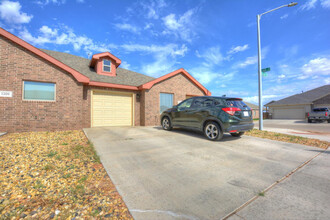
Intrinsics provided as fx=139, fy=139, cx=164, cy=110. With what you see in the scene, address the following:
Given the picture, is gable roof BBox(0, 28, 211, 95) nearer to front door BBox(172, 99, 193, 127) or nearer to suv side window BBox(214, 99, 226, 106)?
front door BBox(172, 99, 193, 127)

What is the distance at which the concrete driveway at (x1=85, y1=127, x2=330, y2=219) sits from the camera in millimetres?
1837

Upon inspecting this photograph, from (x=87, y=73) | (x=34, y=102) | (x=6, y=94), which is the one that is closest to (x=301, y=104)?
(x=87, y=73)

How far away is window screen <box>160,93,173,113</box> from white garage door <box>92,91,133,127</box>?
224 cm

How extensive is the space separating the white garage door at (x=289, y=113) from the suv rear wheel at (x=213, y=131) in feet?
95.8

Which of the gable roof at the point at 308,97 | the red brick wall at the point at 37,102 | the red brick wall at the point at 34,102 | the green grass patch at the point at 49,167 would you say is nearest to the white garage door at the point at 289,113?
the gable roof at the point at 308,97

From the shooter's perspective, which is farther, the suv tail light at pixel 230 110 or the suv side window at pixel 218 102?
the suv side window at pixel 218 102

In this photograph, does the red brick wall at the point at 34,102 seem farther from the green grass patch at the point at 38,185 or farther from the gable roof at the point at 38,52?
the green grass patch at the point at 38,185

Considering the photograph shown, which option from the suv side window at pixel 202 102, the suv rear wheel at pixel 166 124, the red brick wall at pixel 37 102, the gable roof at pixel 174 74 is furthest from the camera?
the gable roof at pixel 174 74

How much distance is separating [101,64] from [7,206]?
33.6 ft

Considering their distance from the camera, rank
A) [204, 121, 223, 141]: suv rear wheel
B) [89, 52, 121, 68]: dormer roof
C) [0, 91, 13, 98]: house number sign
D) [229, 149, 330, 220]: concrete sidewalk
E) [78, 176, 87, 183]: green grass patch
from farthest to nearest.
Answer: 1. [89, 52, 121, 68]: dormer roof
2. [0, 91, 13, 98]: house number sign
3. [204, 121, 223, 141]: suv rear wheel
4. [78, 176, 87, 183]: green grass patch
5. [229, 149, 330, 220]: concrete sidewalk

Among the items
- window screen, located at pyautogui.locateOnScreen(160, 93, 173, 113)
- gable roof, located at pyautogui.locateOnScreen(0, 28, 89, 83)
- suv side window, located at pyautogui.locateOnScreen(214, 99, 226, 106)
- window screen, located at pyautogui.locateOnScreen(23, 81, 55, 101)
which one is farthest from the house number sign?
suv side window, located at pyautogui.locateOnScreen(214, 99, 226, 106)

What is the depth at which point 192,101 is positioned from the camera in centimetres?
634

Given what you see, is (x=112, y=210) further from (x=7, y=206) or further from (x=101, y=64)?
(x=101, y=64)

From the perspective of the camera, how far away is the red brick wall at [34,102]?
6.23 m
